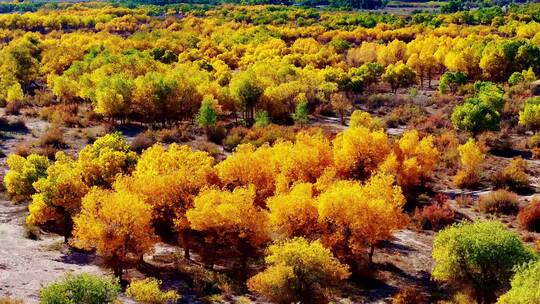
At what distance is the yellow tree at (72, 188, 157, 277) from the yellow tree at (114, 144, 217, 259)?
4065mm

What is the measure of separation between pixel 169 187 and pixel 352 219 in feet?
59.2

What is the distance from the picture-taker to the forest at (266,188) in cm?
4312

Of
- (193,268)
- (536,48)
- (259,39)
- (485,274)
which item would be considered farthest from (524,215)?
(259,39)

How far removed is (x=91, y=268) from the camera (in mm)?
49812

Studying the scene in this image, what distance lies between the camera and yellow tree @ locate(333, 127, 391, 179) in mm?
66938

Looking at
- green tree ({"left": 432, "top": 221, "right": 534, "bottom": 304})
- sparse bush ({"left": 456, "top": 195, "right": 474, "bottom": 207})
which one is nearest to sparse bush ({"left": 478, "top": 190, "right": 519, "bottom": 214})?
sparse bush ({"left": 456, "top": 195, "right": 474, "bottom": 207})

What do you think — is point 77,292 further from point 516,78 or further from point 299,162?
point 516,78

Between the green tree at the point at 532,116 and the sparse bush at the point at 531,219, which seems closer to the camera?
the sparse bush at the point at 531,219

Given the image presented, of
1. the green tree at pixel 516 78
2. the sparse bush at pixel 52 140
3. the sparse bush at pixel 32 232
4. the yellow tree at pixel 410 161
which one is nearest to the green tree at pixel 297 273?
the yellow tree at pixel 410 161

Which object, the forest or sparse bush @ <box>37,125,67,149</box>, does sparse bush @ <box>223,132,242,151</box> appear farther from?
sparse bush @ <box>37,125,67,149</box>

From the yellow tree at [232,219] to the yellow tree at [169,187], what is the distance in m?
3.31

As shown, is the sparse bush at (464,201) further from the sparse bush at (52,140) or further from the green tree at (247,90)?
the sparse bush at (52,140)

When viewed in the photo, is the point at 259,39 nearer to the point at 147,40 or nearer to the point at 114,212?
the point at 147,40

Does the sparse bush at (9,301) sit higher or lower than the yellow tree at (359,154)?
lower
